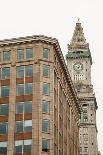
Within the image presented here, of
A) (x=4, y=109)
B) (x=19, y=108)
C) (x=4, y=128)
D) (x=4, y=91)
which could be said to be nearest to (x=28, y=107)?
(x=19, y=108)

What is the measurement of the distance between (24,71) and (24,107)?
266 inches

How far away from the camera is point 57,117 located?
8925 centimetres

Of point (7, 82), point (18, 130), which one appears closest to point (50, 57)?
point (7, 82)

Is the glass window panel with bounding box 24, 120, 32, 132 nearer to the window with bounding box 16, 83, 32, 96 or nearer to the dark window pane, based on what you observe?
the dark window pane

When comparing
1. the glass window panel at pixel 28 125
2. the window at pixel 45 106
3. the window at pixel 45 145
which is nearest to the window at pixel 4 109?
the glass window panel at pixel 28 125

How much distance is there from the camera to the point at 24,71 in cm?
8706

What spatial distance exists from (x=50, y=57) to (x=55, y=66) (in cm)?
276

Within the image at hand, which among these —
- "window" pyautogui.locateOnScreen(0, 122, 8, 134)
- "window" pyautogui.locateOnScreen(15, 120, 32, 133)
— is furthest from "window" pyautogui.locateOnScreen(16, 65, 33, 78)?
"window" pyautogui.locateOnScreen(0, 122, 8, 134)

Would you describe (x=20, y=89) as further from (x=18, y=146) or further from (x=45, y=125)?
(x=18, y=146)

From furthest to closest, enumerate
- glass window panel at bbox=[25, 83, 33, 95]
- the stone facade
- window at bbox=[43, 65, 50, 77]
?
window at bbox=[43, 65, 50, 77] < glass window panel at bbox=[25, 83, 33, 95] < the stone facade

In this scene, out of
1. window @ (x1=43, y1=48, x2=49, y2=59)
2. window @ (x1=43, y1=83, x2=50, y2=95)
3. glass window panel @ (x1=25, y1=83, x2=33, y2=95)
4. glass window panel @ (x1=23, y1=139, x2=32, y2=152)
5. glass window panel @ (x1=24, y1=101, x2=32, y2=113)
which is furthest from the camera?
window @ (x1=43, y1=48, x2=49, y2=59)

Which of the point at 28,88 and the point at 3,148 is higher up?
the point at 28,88

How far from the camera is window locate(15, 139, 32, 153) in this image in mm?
80562

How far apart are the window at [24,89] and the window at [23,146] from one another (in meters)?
8.55
